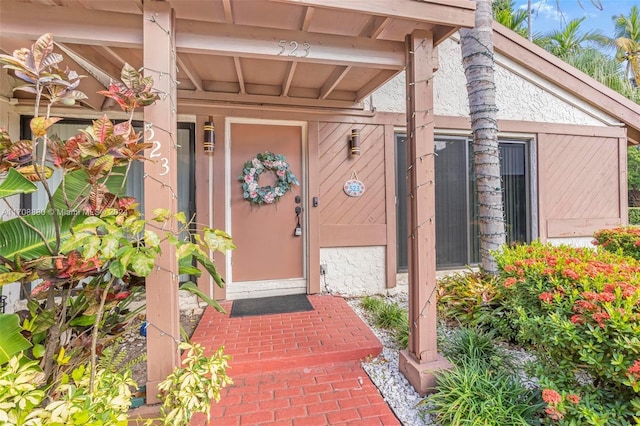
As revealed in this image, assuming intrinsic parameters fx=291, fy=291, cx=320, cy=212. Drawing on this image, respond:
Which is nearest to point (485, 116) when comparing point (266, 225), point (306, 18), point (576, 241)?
point (306, 18)

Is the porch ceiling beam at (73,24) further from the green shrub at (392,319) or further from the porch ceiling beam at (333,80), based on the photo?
the green shrub at (392,319)

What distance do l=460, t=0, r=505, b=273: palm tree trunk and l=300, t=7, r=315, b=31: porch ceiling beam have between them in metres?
1.86

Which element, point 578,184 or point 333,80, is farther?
point 578,184

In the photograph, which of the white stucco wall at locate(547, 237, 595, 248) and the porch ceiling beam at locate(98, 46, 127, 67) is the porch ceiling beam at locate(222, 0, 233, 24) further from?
the white stucco wall at locate(547, 237, 595, 248)

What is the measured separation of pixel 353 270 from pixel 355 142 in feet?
5.50

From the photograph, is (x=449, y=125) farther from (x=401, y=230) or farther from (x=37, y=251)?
(x=37, y=251)

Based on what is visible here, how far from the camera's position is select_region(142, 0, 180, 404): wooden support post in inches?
69.0

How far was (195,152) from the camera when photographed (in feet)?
11.5

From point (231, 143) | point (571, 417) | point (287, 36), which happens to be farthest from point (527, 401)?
point (231, 143)

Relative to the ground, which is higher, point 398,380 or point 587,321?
point 587,321

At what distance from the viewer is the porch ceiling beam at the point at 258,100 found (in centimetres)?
336

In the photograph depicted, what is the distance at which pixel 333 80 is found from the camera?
3111 millimetres

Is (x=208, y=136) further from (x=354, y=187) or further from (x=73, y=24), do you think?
(x=354, y=187)

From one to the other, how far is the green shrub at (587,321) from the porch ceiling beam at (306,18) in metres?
2.20
